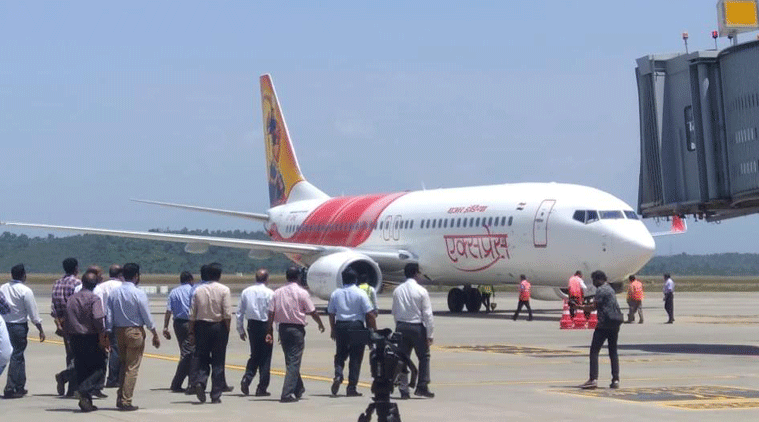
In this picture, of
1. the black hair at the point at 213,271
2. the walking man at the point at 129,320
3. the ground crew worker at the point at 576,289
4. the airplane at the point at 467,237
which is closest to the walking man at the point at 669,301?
the airplane at the point at 467,237

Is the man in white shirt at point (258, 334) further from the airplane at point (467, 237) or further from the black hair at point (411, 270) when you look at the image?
the airplane at point (467, 237)

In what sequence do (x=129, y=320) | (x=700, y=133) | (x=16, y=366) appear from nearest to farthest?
(x=129, y=320), (x=16, y=366), (x=700, y=133)

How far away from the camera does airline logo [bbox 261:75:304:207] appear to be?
52.9 meters

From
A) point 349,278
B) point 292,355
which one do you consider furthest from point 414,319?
point 292,355

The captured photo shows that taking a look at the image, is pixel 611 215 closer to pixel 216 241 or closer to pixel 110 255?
pixel 216 241

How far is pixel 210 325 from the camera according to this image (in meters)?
16.7

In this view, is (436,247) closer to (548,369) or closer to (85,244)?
(548,369)

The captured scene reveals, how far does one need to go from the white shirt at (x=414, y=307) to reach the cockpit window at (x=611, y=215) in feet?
61.6

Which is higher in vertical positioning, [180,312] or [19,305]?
[19,305]

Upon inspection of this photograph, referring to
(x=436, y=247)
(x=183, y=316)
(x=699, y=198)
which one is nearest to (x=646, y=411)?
(x=183, y=316)

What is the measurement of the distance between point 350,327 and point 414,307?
812 mm

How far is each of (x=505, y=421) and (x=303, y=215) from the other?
35.4 m

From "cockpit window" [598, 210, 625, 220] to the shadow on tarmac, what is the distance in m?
9.22

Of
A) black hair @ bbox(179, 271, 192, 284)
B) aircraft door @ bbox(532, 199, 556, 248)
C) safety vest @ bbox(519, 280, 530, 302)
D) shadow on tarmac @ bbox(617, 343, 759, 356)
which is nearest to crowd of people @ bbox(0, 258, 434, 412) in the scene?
black hair @ bbox(179, 271, 192, 284)
